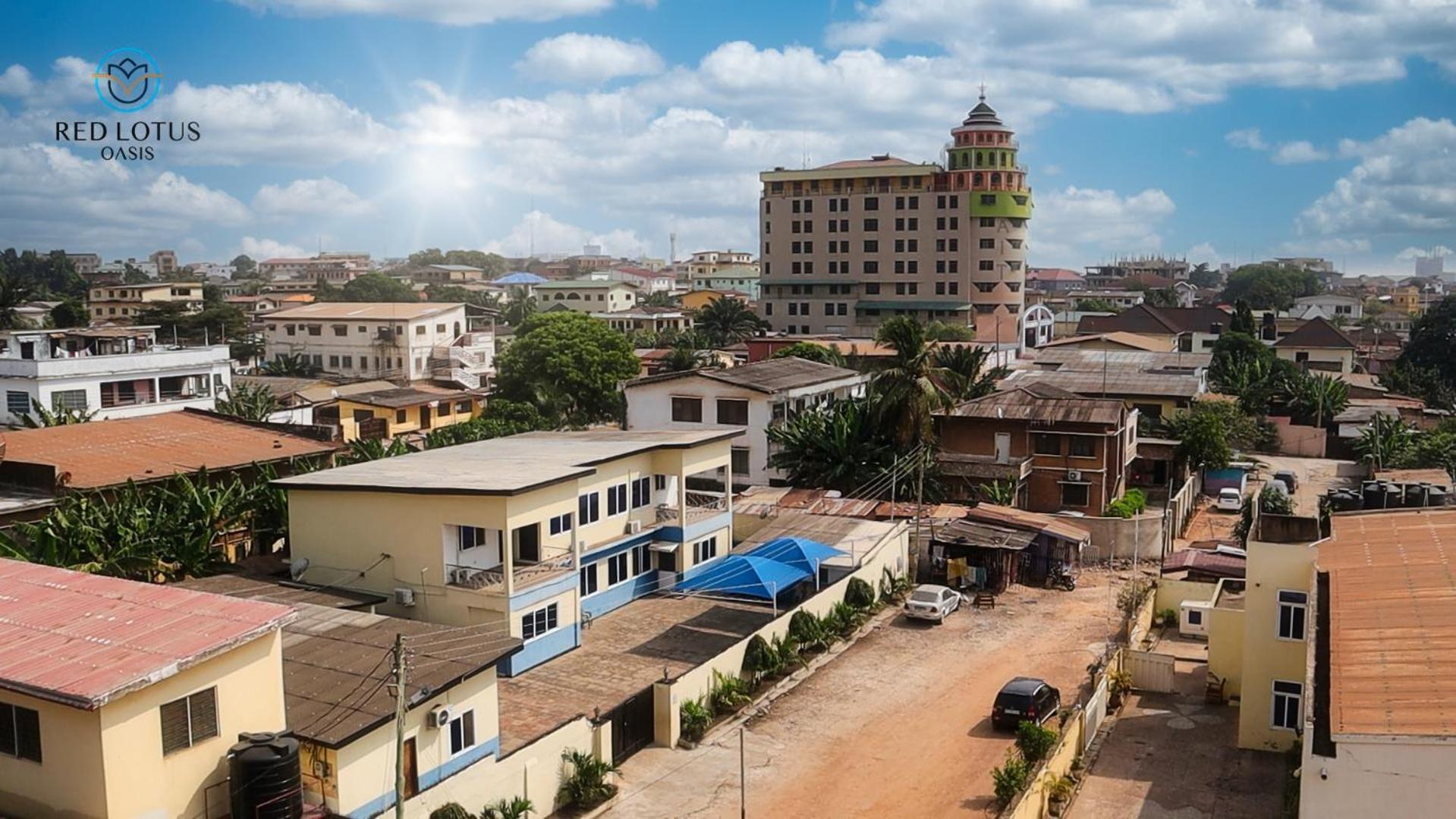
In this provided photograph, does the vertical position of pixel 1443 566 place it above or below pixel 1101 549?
above

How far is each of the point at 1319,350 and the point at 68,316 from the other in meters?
90.3

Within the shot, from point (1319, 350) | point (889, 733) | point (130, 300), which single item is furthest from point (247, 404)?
point (130, 300)

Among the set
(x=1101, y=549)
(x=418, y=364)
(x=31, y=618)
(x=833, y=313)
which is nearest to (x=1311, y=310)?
(x=833, y=313)

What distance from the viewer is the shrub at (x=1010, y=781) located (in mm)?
19125

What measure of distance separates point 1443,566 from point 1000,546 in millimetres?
14736

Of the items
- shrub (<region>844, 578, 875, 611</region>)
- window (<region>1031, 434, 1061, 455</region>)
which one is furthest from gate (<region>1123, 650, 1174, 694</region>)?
window (<region>1031, 434, 1061, 455</region>)

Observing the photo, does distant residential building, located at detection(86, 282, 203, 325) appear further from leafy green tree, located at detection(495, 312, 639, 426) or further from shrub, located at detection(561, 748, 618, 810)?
shrub, located at detection(561, 748, 618, 810)

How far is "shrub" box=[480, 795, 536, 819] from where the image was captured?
17500 mm

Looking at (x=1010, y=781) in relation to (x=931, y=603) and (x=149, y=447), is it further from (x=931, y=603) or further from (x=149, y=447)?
(x=149, y=447)

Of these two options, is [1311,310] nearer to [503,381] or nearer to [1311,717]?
[503,381]

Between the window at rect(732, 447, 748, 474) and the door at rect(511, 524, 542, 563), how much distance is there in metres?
17.4

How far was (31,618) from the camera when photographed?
53.5ft

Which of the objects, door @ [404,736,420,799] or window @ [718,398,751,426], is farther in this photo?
window @ [718,398,751,426]

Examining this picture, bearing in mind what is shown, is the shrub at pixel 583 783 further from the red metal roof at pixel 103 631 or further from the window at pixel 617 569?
the window at pixel 617 569
